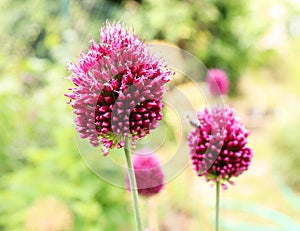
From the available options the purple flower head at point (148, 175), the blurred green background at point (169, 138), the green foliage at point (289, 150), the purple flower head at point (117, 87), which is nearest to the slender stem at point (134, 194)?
the purple flower head at point (117, 87)

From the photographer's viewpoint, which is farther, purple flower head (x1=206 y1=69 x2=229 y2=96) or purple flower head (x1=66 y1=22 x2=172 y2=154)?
purple flower head (x1=206 y1=69 x2=229 y2=96)

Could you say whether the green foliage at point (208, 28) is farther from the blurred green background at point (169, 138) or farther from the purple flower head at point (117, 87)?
the purple flower head at point (117, 87)

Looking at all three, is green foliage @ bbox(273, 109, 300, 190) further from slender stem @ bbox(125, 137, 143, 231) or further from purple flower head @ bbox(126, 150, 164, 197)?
slender stem @ bbox(125, 137, 143, 231)

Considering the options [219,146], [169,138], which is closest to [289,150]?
[169,138]

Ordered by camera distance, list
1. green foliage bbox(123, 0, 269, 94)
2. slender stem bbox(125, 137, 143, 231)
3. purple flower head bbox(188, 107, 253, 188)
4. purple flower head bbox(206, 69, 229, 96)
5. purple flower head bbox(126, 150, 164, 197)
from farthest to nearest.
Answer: green foliage bbox(123, 0, 269, 94) < purple flower head bbox(206, 69, 229, 96) < purple flower head bbox(126, 150, 164, 197) < purple flower head bbox(188, 107, 253, 188) < slender stem bbox(125, 137, 143, 231)

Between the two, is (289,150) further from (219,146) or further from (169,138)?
(219,146)

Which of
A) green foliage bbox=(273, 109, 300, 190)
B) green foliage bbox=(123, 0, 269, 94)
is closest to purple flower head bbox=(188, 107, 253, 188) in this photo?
green foliage bbox=(273, 109, 300, 190)

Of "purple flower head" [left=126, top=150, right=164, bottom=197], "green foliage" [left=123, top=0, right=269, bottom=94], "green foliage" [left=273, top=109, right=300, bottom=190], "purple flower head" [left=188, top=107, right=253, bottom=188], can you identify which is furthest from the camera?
"green foliage" [left=123, top=0, right=269, bottom=94]
